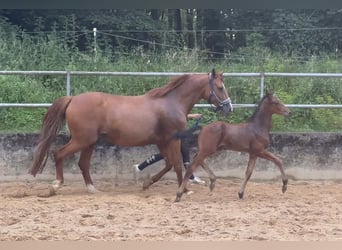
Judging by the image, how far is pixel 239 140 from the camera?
33.4 feet

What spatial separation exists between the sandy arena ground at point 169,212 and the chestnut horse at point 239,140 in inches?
15.9

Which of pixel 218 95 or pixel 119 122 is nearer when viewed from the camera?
pixel 119 122

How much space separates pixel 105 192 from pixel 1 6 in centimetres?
706

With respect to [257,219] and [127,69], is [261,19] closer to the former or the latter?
[127,69]

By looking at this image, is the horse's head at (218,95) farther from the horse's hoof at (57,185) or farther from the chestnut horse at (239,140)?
the horse's hoof at (57,185)

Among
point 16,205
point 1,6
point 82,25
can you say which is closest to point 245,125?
point 16,205

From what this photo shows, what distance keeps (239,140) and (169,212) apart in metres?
1.72

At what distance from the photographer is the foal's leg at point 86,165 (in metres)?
10.8

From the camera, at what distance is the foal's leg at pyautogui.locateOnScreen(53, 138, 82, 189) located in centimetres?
1058

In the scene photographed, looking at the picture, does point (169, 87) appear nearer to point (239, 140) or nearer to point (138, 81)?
point (239, 140)

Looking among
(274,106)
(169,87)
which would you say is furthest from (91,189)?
(274,106)

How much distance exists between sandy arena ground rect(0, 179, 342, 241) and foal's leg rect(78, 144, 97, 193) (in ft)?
0.46

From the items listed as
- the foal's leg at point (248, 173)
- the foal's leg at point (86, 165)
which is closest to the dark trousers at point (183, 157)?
the foal's leg at point (86, 165)

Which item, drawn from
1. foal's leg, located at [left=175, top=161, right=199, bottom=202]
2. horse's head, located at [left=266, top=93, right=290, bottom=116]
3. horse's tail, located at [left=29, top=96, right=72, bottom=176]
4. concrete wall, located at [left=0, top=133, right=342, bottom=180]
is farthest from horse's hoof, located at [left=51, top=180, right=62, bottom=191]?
horse's head, located at [left=266, top=93, right=290, bottom=116]
